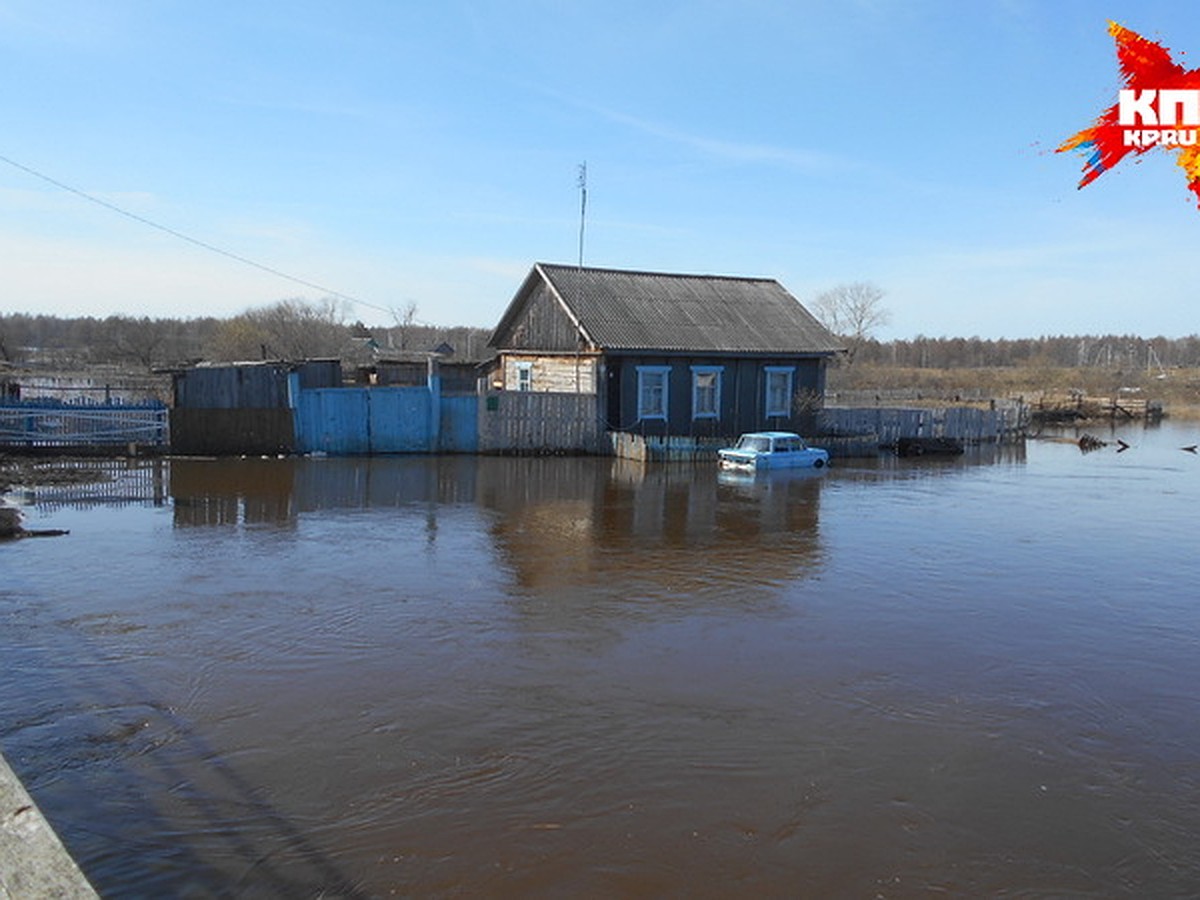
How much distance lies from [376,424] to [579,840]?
21411mm

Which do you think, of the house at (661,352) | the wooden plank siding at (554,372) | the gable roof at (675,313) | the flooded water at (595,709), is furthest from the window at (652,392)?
the flooded water at (595,709)

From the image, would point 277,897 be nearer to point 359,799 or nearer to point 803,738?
point 359,799

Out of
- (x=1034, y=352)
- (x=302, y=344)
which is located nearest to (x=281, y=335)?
(x=302, y=344)

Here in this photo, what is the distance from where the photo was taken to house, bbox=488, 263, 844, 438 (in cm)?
2895

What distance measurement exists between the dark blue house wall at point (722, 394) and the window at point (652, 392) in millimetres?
141

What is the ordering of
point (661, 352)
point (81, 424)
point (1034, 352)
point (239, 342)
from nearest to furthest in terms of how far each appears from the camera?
1. point (81, 424)
2. point (661, 352)
3. point (239, 342)
4. point (1034, 352)

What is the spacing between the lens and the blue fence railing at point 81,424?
75.7 ft

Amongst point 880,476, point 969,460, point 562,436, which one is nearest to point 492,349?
point 562,436

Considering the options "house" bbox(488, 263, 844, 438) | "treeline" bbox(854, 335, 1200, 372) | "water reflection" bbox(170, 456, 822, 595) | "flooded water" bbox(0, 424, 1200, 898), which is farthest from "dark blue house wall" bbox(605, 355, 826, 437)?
"treeline" bbox(854, 335, 1200, 372)

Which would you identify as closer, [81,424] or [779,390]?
[81,424]

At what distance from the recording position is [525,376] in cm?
3142

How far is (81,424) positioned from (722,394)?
64.6ft

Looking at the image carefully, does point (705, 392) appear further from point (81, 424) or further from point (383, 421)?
point (81, 424)

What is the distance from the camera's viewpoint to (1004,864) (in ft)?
18.5
